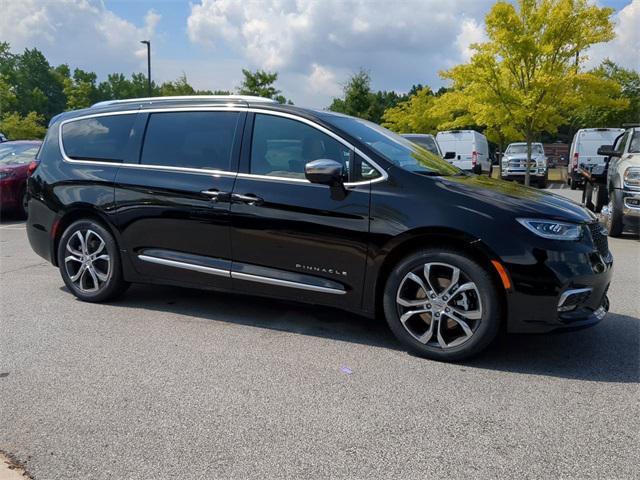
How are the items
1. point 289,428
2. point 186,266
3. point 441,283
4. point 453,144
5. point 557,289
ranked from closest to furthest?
1. point 289,428
2. point 557,289
3. point 441,283
4. point 186,266
5. point 453,144

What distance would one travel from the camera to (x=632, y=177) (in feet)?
26.8

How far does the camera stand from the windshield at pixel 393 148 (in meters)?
4.03

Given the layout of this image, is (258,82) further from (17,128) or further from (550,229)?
(550,229)

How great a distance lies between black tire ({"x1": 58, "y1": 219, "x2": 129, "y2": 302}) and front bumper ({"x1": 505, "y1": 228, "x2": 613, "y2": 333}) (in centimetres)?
333

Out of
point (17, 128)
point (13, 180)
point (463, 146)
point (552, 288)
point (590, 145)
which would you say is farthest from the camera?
point (17, 128)

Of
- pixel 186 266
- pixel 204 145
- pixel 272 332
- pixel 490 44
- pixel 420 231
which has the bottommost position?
pixel 272 332

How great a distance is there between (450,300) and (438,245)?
14.7 inches

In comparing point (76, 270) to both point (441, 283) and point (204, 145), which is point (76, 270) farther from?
point (441, 283)

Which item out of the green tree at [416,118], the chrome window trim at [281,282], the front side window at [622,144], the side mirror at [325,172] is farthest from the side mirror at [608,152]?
the green tree at [416,118]

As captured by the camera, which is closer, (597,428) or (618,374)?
(597,428)

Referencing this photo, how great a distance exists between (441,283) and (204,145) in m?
2.22

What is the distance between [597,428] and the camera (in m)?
2.79

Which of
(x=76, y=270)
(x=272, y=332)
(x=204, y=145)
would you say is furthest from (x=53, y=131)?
(x=272, y=332)

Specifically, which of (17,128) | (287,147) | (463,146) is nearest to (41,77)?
(17,128)
